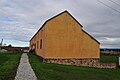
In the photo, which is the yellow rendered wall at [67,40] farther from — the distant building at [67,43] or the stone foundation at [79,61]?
the stone foundation at [79,61]

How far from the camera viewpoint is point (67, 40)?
1091 inches

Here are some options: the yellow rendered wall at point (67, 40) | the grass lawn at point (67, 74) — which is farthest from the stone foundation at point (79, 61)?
the grass lawn at point (67, 74)

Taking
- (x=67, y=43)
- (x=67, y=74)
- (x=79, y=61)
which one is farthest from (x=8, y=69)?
(x=79, y=61)

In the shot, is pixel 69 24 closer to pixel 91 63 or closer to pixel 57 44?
pixel 57 44

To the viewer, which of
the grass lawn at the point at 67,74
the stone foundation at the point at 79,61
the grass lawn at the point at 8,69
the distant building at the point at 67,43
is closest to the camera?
the grass lawn at the point at 8,69

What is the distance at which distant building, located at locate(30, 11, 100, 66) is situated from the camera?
26.9 m

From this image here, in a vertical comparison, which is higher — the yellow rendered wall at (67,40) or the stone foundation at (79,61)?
the yellow rendered wall at (67,40)

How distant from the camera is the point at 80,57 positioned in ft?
93.5

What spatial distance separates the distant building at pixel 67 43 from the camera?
26.9 metres

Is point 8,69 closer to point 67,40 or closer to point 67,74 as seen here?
point 67,74

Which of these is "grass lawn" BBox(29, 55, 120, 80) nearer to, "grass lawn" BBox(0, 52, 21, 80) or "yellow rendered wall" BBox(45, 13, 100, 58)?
"grass lawn" BBox(0, 52, 21, 80)

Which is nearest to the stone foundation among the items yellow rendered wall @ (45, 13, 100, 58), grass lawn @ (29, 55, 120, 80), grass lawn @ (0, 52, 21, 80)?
yellow rendered wall @ (45, 13, 100, 58)

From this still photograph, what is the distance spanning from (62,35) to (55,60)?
10.7ft

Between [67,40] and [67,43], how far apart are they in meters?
0.38
